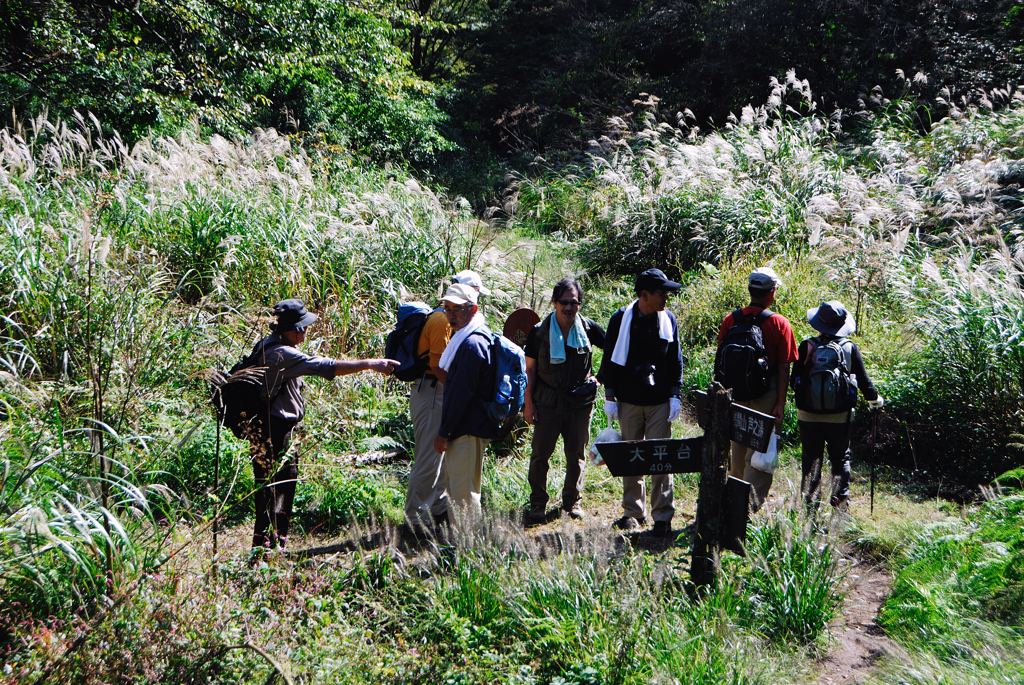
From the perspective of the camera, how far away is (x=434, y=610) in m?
3.92

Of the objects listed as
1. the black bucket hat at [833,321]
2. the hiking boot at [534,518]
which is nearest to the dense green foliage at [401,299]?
the hiking boot at [534,518]

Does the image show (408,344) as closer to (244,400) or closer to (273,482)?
(244,400)

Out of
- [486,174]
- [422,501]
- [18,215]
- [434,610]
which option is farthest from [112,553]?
[486,174]

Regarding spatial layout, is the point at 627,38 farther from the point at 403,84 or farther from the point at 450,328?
the point at 450,328

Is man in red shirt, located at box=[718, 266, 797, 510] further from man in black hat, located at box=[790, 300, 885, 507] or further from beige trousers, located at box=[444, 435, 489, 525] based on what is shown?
beige trousers, located at box=[444, 435, 489, 525]

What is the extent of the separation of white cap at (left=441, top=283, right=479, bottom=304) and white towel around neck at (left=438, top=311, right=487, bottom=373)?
13cm

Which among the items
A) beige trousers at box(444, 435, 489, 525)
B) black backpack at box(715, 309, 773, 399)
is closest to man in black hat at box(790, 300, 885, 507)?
black backpack at box(715, 309, 773, 399)

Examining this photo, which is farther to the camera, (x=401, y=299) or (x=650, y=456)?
(x=401, y=299)

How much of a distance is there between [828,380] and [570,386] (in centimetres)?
172

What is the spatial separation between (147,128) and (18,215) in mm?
6781

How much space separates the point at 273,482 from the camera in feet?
14.9

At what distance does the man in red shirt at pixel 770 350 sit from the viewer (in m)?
5.15

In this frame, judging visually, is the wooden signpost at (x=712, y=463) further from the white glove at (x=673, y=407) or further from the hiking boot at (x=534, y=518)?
the hiking boot at (x=534, y=518)

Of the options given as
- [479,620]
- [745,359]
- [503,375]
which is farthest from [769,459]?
[479,620]
